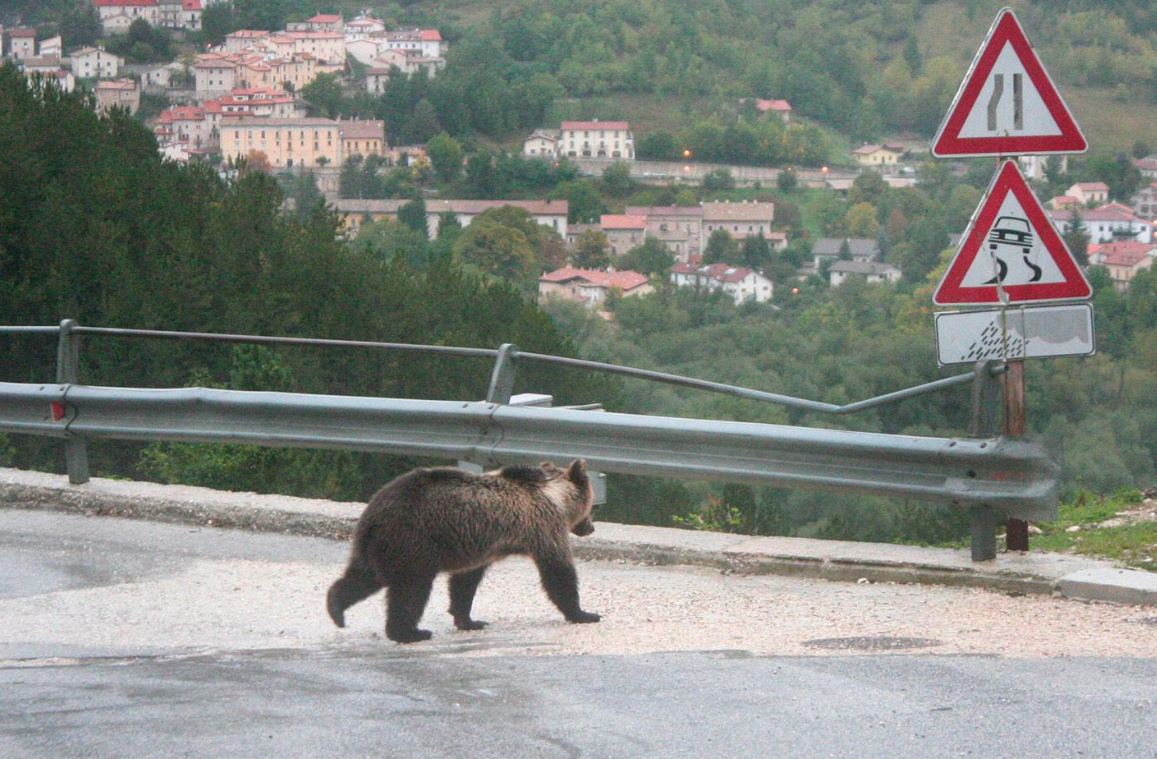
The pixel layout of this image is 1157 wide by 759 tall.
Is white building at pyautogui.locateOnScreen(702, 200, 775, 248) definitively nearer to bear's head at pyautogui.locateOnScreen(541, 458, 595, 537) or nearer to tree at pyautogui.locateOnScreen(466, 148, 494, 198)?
tree at pyautogui.locateOnScreen(466, 148, 494, 198)

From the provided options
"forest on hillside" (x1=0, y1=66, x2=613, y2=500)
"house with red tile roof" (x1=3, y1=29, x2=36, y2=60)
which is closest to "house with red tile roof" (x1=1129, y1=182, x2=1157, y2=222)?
"forest on hillside" (x1=0, y1=66, x2=613, y2=500)

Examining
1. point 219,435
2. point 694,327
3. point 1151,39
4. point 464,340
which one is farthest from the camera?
point 1151,39

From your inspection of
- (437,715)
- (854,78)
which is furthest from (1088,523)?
(854,78)

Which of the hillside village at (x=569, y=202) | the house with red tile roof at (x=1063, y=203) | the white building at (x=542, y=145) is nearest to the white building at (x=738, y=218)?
the hillside village at (x=569, y=202)

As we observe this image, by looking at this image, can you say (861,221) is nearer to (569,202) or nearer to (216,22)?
(569,202)

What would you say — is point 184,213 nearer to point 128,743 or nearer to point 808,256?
point 128,743

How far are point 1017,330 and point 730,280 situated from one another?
109 meters

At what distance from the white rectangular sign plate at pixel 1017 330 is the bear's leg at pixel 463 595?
230 cm

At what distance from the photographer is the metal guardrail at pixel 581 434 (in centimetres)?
619

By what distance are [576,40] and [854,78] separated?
110ft

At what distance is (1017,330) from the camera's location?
20.5 feet

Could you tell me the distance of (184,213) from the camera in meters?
39.1

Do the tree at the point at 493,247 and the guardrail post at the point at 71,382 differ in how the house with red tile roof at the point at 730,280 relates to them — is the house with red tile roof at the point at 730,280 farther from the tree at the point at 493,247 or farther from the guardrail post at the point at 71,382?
the guardrail post at the point at 71,382

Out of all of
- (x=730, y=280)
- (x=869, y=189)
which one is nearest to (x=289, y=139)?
(x=730, y=280)
